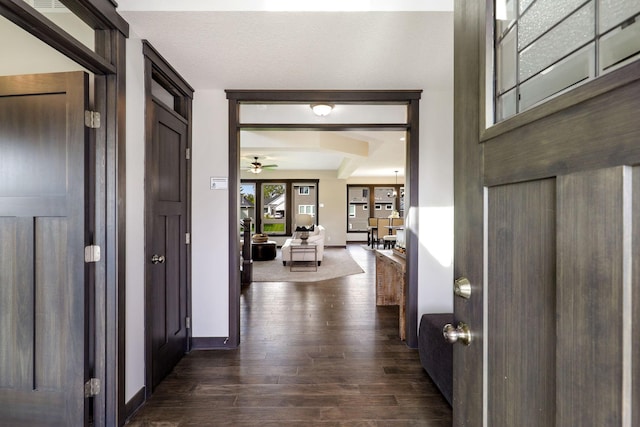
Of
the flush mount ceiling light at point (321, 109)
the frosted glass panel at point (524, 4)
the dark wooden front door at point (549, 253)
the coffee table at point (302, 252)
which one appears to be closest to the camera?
the dark wooden front door at point (549, 253)

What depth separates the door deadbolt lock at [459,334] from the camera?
87 cm

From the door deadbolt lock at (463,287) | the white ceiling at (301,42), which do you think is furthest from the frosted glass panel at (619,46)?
the white ceiling at (301,42)

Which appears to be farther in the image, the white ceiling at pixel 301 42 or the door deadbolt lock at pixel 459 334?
the white ceiling at pixel 301 42

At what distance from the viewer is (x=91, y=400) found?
1.84m

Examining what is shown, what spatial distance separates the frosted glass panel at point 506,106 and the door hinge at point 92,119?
77.8 inches

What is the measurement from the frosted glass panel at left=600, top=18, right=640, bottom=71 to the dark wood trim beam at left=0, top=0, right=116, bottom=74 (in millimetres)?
1924

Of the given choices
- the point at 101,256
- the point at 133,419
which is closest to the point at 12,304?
the point at 101,256

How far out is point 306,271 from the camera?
6523mm

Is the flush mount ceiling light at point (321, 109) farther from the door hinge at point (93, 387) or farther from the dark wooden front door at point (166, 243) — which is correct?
the door hinge at point (93, 387)

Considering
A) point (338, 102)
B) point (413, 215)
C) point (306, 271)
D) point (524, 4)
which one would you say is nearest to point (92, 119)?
point (338, 102)

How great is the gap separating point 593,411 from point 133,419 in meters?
2.36

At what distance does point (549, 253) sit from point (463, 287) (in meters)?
0.30

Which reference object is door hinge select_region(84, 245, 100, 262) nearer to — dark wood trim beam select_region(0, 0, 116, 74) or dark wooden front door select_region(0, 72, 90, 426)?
dark wooden front door select_region(0, 72, 90, 426)

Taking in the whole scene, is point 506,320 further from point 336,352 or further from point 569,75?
point 336,352
